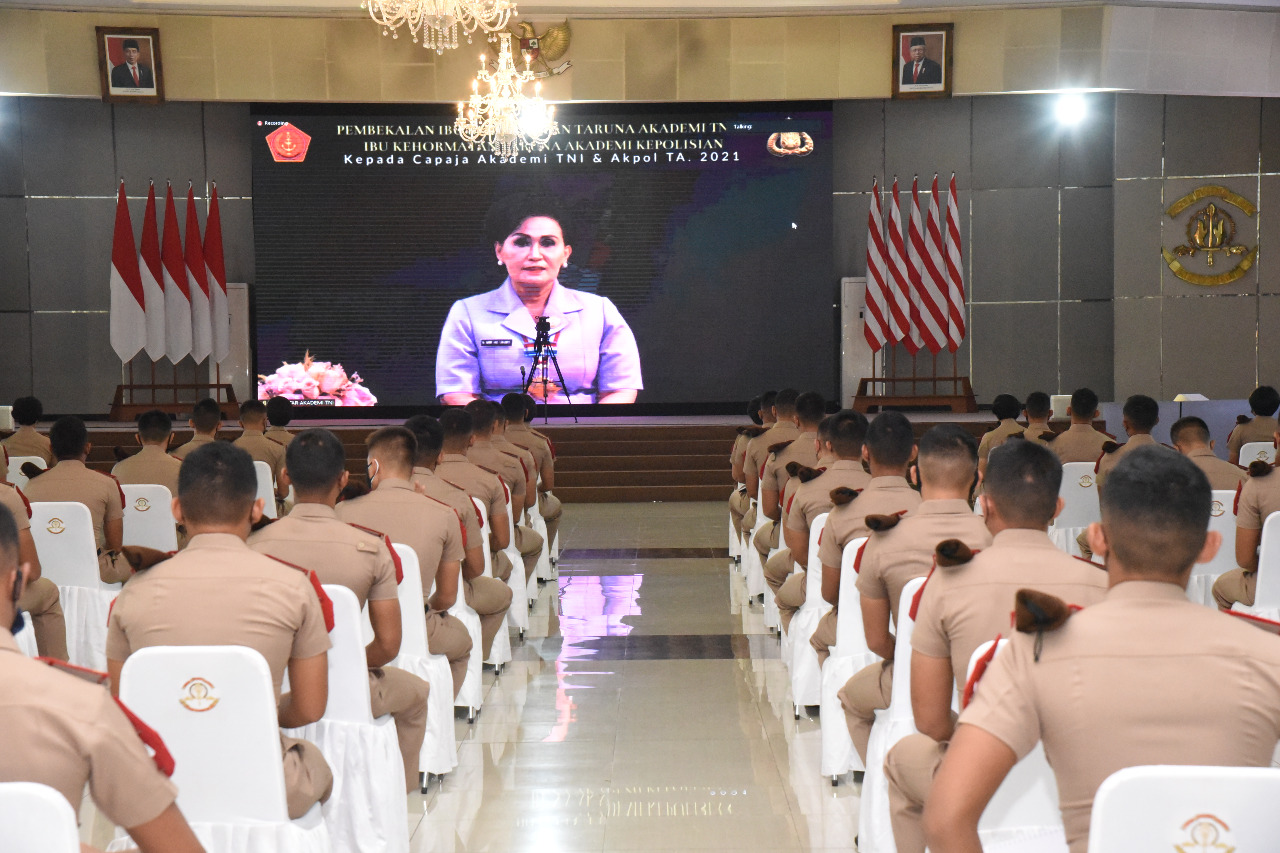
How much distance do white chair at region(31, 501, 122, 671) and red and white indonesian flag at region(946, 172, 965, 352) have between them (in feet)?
34.2

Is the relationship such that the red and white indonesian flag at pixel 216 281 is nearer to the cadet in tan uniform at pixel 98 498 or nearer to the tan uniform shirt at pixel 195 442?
the tan uniform shirt at pixel 195 442

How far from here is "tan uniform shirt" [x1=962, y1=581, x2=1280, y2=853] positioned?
5.14 ft

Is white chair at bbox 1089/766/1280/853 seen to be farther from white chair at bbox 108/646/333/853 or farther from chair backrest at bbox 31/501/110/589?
chair backrest at bbox 31/501/110/589

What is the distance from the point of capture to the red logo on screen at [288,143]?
13.7 m

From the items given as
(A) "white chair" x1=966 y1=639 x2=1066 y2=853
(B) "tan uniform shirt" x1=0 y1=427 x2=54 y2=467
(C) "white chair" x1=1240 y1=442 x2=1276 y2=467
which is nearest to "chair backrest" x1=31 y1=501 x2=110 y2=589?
(B) "tan uniform shirt" x1=0 y1=427 x2=54 y2=467

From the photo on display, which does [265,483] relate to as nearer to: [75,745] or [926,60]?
[75,745]

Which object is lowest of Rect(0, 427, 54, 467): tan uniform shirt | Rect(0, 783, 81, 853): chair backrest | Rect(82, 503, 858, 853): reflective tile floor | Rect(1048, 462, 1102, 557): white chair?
Rect(82, 503, 858, 853): reflective tile floor

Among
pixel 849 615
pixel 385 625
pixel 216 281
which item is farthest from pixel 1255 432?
pixel 216 281

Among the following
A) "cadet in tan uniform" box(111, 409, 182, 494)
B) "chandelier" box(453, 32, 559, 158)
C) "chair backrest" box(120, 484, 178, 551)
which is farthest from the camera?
"chandelier" box(453, 32, 559, 158)

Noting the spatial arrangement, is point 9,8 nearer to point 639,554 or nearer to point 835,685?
point 639,554

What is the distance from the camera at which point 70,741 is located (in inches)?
60.4

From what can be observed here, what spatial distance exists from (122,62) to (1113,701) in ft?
45.0

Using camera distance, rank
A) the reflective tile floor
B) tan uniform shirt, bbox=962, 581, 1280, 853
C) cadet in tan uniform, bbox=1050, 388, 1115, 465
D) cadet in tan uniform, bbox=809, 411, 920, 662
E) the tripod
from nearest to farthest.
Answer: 1. tan uniform shirt, bbox=962, 581, 1280, 853
2. the reflective tile floor
3. cadet in tan uniform, bbox=809, 411, 920, 662
4. cadet in tan uniform, bbox=1050, 388, 1115, 465
5. the tripod

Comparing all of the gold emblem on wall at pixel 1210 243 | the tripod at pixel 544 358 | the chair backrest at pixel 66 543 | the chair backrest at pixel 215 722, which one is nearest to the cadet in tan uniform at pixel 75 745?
the chair backrest at pixel 215 722
